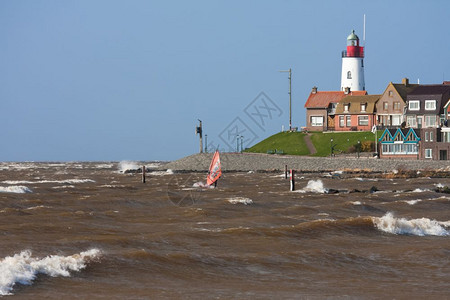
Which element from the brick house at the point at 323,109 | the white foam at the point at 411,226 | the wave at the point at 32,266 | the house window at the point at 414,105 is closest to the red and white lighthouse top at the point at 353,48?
the brick house at the point at 323,109

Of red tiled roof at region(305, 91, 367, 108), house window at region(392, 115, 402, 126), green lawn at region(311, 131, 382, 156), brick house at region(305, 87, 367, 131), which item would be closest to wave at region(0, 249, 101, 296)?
green lawn at region(311, 131, 382, 156)

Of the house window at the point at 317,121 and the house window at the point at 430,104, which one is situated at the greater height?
the house window at the point at 430,104

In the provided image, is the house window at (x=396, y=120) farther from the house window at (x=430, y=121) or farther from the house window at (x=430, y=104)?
the house window at (x=430, y=121)

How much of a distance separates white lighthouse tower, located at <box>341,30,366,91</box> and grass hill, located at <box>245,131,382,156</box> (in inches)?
569

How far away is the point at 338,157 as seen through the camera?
108 meters

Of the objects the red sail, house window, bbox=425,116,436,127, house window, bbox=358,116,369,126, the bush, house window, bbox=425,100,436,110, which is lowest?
the red sail

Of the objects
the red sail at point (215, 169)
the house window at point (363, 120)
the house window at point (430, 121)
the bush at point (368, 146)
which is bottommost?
the red sail at point (215, 169)

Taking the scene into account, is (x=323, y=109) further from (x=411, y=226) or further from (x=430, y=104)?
(x=411, y=226)

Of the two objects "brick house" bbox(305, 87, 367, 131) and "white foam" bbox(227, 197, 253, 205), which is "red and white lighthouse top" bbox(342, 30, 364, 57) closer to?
"brick house" bbox(305, 87, 367, 131)

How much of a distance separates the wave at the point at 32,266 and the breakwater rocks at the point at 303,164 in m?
66.2

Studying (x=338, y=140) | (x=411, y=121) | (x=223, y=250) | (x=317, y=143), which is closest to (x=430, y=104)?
(x=411, y=121)

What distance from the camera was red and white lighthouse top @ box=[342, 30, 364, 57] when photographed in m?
134

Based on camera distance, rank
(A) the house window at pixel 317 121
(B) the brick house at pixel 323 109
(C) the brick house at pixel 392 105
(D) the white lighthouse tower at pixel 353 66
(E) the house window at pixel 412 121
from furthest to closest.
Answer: (D) the white lighthouse tower at pixel 353 66, (A) the house window at pixel 317 121, (B) the brick house at pixel 323 109, (C) the brick house at pixel 392 105, (E) the house window at pixel 412 121

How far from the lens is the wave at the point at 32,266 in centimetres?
2166
